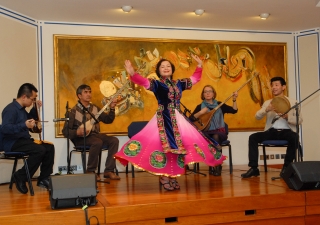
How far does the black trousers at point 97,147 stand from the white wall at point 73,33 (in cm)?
99

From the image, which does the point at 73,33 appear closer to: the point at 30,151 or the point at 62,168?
the point at 62,168

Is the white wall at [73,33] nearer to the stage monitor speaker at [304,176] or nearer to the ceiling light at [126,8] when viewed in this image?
the ceiling light at [126,8]

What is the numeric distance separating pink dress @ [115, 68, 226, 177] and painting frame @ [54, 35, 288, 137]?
237 cm

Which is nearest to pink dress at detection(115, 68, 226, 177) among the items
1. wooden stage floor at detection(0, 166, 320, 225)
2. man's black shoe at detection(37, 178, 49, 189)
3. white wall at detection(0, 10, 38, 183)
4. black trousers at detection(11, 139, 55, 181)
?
wooden stage floor at detection(0, 166, 320, 225)

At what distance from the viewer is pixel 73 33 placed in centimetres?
632

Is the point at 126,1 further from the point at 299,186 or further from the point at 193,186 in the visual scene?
the point at 299,186

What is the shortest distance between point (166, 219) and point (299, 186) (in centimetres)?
126

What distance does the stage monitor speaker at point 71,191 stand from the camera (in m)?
3.29

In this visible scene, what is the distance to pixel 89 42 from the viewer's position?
638 cm

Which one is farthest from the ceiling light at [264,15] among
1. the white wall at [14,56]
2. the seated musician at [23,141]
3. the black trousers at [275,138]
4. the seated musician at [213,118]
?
the seated musician at [23,141]

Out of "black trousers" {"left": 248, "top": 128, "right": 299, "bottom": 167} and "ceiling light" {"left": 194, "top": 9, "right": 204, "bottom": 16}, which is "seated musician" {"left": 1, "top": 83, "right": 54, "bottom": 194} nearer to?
"black trousers" {"left": 248, "top": 128, "right": 299, "bottom": 167}

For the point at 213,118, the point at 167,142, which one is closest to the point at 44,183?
the point at 167,142

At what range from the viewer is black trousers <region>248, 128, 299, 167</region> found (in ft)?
17.1

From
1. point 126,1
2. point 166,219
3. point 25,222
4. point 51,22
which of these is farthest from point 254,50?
point 25,222
